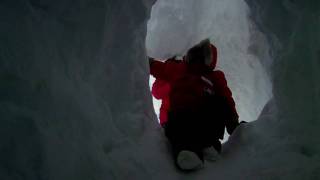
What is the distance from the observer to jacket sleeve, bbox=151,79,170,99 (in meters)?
3.15

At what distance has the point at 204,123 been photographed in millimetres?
2535

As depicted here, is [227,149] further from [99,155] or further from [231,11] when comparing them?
[231,11]

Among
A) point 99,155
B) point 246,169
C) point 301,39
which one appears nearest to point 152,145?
point 246,169

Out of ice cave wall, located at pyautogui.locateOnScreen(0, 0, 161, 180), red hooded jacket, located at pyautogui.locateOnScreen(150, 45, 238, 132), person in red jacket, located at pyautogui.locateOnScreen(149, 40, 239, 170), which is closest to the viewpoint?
ice cave wall, located at pyautogui.locateOnScreen(0, 0, 161, 180)

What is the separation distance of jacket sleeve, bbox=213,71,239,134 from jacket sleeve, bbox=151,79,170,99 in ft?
1.47

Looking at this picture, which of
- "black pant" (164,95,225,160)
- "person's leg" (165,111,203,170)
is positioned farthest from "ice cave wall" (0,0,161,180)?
"black pant" (164,95,225,160)

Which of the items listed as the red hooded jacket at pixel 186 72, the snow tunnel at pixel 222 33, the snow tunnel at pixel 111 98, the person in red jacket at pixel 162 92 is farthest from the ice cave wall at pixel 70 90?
the snow tunnel at pixel 222 33

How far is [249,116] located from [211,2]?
1.71m

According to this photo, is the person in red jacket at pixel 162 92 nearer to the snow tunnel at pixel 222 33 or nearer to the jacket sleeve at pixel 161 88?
the jacket sleeve at pixel 161 88

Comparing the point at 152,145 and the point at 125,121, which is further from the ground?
the point at 125,121

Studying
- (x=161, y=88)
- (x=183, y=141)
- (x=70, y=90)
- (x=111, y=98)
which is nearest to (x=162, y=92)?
(x=161, y=88)

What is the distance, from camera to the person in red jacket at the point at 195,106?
225cm

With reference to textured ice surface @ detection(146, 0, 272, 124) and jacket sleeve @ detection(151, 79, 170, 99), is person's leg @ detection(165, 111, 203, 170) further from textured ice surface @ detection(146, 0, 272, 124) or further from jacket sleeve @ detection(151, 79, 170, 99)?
textured ice surface @ detection(146, 0, 272, 124)

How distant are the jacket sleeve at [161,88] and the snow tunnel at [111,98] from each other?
2.77 feet
